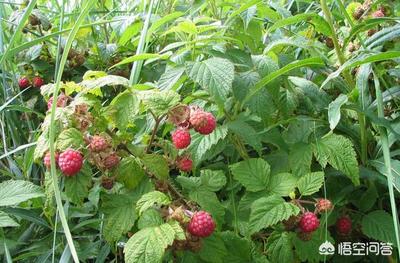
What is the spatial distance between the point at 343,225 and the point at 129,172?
0.42 meters

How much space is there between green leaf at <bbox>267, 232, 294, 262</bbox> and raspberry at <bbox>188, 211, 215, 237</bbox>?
0.16 metres

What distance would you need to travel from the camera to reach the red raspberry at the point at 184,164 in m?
0.90

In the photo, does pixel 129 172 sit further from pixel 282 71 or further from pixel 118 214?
pixel 282 71

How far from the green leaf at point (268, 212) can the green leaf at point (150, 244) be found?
0.56ft

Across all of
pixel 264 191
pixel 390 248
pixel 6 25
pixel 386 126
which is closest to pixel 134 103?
pixel 264 191

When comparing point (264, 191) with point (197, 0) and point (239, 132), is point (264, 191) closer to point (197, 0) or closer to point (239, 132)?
point (239, 132)

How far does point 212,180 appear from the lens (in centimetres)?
96

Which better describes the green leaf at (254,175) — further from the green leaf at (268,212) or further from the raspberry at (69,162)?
the raspberry at (69,162)

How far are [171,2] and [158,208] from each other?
0.96 m

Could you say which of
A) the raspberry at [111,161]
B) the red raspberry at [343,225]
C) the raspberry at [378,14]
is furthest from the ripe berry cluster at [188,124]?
the raspberry at [378,14]

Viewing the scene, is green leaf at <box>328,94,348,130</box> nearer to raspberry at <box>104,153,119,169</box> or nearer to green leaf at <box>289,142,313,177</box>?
green leaf at <box>289,142,313,177</box>

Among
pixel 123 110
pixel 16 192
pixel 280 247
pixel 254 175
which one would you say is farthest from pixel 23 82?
pixel 280 247

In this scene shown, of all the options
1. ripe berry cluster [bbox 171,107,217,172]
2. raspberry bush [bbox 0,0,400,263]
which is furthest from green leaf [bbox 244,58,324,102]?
ripe berry cluster [bbox 171,107,217,172]

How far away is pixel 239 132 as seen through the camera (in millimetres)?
975
